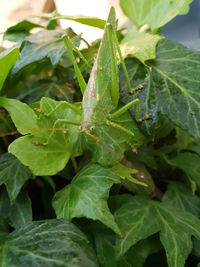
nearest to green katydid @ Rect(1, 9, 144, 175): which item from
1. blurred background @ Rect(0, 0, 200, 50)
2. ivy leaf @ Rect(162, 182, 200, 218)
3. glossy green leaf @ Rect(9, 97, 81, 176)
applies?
glossy green leaf @ Rect(9, 97, 81, 176)

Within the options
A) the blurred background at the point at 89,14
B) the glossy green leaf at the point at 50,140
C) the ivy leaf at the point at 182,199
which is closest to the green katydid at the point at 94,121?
the glossy green leaf at the point at 50,140

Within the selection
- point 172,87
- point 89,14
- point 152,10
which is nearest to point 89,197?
point 172,87

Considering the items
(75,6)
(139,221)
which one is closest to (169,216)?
(139,221)

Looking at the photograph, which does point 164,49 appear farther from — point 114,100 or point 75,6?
point 75,6

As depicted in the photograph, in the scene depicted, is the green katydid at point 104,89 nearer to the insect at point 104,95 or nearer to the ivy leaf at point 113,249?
the insect at point 104,95

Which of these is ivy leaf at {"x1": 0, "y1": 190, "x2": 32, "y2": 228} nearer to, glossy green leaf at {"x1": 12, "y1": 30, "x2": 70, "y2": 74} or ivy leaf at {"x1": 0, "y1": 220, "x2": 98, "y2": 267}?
ivy leaf at {"x1": 0, "y1": 220, "x2": 98, "y2": 267}

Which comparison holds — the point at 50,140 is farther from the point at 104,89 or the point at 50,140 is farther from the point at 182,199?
the point at 182,199
